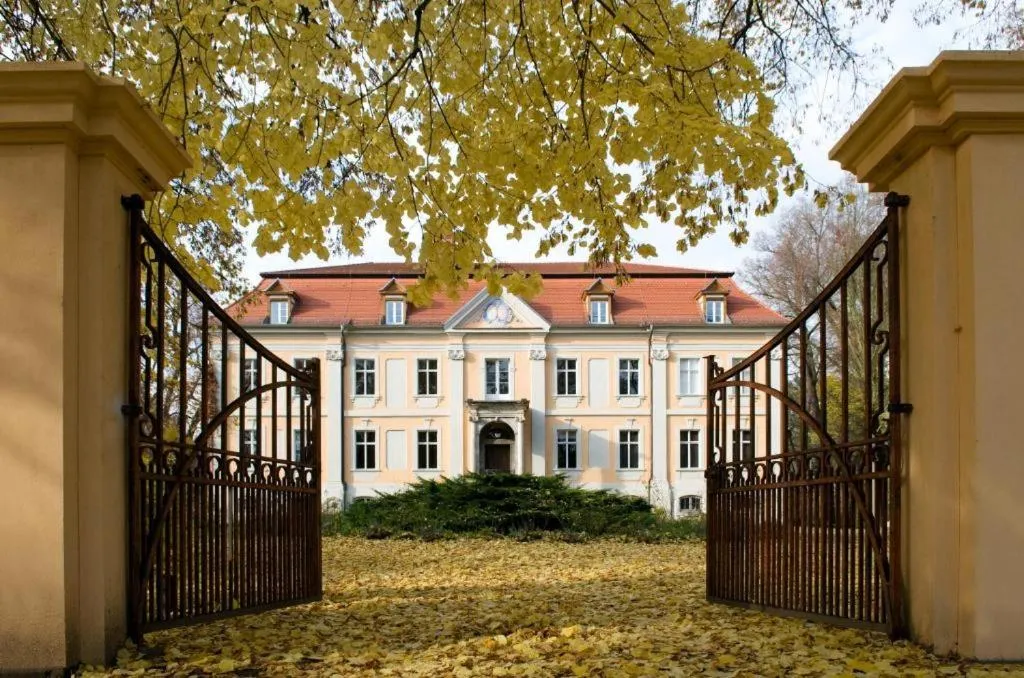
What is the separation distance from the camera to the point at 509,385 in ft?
119

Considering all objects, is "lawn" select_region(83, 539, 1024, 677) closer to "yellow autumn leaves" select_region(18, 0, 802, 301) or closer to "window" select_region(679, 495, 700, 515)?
"yellow autumn leaves" select_region(18, 0, 802, 301)

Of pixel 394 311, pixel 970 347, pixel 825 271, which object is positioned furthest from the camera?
pixel 394 311

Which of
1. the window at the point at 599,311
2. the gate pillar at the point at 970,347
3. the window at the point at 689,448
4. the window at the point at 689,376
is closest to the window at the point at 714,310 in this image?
the window at the point at 689,376

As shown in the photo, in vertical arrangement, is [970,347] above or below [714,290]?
Answer: below

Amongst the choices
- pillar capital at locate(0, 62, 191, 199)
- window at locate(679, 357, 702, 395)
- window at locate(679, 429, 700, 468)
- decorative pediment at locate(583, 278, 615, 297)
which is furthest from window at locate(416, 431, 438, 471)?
pillar capital at locate(0, 62, 191, 199)

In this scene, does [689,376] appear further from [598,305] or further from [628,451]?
[598,305]

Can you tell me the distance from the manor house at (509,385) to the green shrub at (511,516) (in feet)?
53.2

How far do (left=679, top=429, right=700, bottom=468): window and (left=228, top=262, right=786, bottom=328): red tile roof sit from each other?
3955 mm

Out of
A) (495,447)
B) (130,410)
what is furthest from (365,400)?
(130,410)

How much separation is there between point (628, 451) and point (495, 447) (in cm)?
476

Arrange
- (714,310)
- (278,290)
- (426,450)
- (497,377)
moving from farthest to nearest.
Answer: (714,310) → (497,377) → (278,290) → (426,450)

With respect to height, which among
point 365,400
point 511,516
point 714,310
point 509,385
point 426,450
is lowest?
point 426,450

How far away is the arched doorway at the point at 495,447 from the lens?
3653 cm

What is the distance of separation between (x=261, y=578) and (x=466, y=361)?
30662 millimetres
